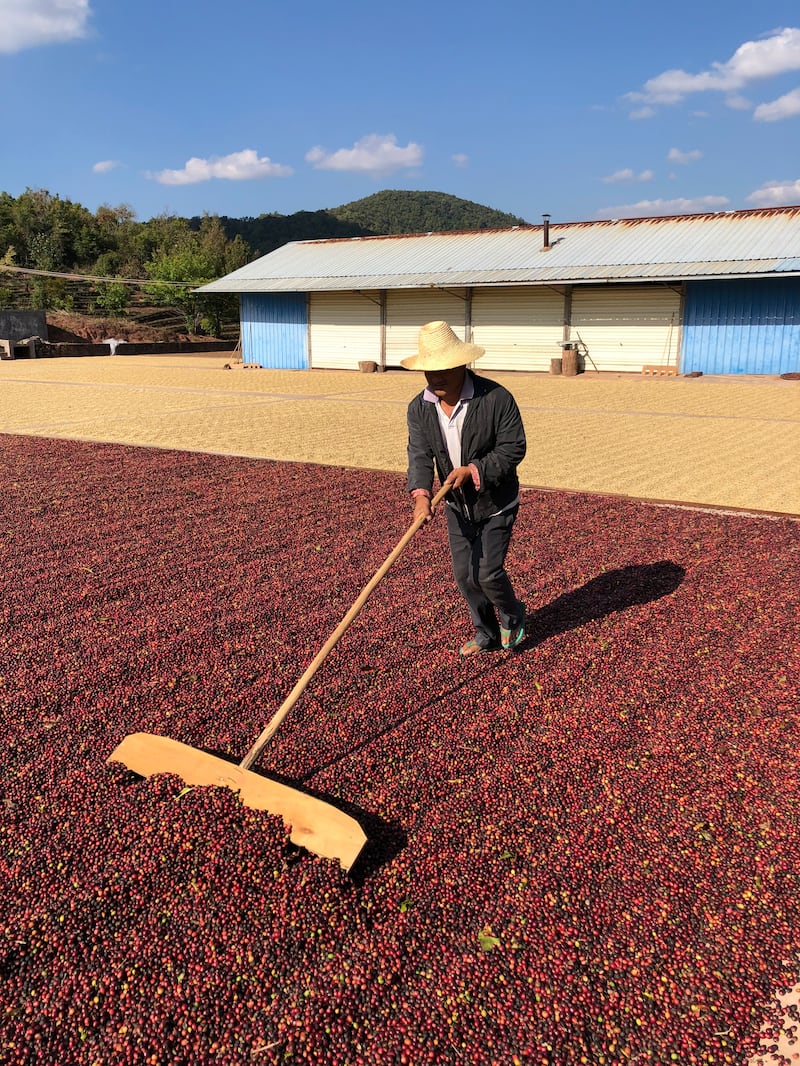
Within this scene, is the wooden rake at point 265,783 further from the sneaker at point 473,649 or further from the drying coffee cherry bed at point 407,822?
the sneaker at point 473,649

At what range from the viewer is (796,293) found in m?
19.8

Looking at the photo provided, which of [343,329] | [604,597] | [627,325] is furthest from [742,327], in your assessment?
[604,597]

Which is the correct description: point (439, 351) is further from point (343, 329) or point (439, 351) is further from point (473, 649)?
point (343, 329)

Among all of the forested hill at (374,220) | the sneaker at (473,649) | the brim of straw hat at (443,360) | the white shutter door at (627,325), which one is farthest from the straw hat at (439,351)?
the forested hill at (374,220)

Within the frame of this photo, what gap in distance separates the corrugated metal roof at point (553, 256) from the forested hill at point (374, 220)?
138 feet

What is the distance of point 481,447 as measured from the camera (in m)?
3.47

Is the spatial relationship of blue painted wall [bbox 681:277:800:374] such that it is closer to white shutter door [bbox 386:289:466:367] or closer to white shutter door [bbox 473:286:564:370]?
white shutter door [bbox 473:286:564:370]

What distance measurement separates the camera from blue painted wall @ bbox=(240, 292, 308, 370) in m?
28.5

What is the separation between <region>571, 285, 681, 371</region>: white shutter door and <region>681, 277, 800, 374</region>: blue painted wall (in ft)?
1.55

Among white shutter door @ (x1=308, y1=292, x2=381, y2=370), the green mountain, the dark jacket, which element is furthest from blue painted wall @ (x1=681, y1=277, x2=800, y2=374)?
the green mountain

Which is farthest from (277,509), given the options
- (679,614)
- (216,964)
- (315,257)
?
(315,257)

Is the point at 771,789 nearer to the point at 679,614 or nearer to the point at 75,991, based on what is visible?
the point at 679,614

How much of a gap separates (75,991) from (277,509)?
502 cm

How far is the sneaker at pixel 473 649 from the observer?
3.94 m
